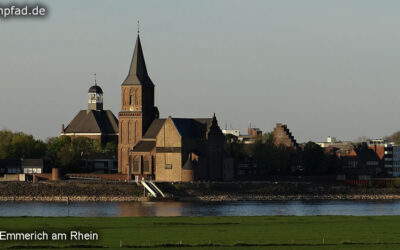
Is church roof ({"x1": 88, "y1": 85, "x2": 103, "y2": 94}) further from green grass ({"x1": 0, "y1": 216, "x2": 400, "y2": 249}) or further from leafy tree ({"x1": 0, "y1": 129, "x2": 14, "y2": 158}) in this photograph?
green grass ({"x1": 0, "y1": 216, "x2": 400, "y2": 249})

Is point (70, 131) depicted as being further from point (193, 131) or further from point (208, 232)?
point (208, 232)

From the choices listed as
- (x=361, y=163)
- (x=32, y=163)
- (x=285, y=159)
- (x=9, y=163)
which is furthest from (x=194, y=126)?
(x=361, y=163)

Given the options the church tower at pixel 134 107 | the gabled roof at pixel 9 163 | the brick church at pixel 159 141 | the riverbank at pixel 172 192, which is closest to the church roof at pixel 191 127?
the brick church at pixel 159 141

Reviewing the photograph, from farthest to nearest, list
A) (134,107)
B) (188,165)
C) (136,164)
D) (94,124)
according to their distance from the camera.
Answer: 1. (94,124)
2. (134,107)
3. (136,164)
4. (188,165)

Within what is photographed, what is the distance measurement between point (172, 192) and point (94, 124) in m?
47.2

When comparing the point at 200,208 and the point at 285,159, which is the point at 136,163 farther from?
the point at 200,208

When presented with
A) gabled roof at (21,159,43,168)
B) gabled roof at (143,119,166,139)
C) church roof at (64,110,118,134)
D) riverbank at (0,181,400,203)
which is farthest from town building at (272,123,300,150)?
gabled roof at (21,159,43,168)

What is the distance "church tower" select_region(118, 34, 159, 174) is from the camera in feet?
511

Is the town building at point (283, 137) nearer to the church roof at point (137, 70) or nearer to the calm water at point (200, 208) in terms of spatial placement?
the church roof at point (137, 70)

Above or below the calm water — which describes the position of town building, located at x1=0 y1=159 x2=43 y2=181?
above

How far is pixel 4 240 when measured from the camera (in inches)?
2650

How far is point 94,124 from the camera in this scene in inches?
7047

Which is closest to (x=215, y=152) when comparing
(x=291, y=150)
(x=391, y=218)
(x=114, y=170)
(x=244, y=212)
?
(x=114, y=170)

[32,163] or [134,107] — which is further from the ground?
[134,107]
